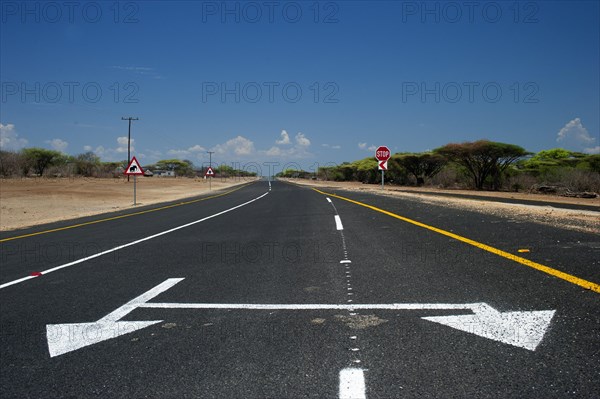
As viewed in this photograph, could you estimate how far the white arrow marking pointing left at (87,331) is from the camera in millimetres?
3709

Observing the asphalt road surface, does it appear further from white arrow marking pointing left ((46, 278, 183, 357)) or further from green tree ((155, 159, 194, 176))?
green tree ((155, 159, 194, 176))

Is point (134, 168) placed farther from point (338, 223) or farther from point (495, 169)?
point (495, 169)

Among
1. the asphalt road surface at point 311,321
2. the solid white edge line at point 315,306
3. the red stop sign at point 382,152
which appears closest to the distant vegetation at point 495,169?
the red stop sign at point 382,152

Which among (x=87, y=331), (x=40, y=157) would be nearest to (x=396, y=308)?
(x=87, y=331)

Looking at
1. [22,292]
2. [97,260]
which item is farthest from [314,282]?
[97,260]

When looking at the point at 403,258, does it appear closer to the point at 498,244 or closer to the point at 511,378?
the point at 498,244

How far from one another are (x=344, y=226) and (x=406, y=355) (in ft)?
27.7

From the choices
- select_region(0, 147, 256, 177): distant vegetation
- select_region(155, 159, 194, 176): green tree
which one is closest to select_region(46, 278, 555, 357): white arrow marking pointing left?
select_region(0, 147, 256, 177): distant vegetation

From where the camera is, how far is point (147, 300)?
5059 mm

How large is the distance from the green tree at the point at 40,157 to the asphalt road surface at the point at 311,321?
75.5 metres

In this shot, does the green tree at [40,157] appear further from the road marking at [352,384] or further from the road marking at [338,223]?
the road marking at [352,384]

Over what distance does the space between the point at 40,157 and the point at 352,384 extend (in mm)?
84392

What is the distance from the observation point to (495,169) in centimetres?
3944

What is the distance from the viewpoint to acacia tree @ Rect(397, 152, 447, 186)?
52.3 m
